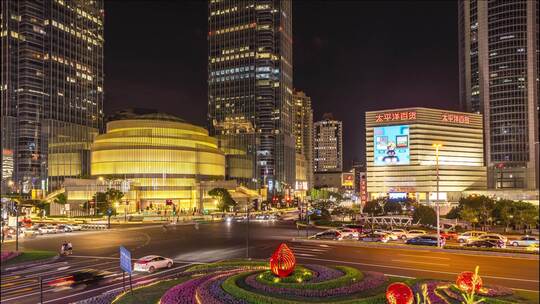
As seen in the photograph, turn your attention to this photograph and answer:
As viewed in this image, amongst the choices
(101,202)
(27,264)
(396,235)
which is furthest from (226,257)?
(101,202)

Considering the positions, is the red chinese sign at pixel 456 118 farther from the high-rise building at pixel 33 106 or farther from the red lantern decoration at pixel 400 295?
the red lantern decoration at pixel 400 295

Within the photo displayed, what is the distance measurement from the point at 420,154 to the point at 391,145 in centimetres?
1060

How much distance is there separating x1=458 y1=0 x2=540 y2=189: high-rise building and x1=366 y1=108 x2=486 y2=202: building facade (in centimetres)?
929

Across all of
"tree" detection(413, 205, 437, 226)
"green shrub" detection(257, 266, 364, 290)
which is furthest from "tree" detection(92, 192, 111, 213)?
"green shrub" detection(257, 266, 364, 290)

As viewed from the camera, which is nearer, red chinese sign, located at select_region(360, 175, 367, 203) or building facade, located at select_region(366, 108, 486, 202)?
red chinese sign, located at select_region(360, 175, 367, 203)

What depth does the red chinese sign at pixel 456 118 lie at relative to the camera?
165750mm

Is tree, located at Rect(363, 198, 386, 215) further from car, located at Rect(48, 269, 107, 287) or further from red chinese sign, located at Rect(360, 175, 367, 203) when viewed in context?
car, located at Rect(48, 269, 107, 287)

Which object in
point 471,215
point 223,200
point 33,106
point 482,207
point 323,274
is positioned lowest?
point 223,200

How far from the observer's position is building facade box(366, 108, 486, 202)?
158 m

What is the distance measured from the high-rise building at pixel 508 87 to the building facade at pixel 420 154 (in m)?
9.29

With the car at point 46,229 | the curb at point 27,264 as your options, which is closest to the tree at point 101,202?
the car at point 46,229

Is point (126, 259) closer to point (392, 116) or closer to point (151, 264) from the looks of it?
point (151, 264)

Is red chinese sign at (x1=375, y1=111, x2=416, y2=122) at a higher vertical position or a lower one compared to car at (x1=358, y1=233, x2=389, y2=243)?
higher

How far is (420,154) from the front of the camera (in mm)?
160125
